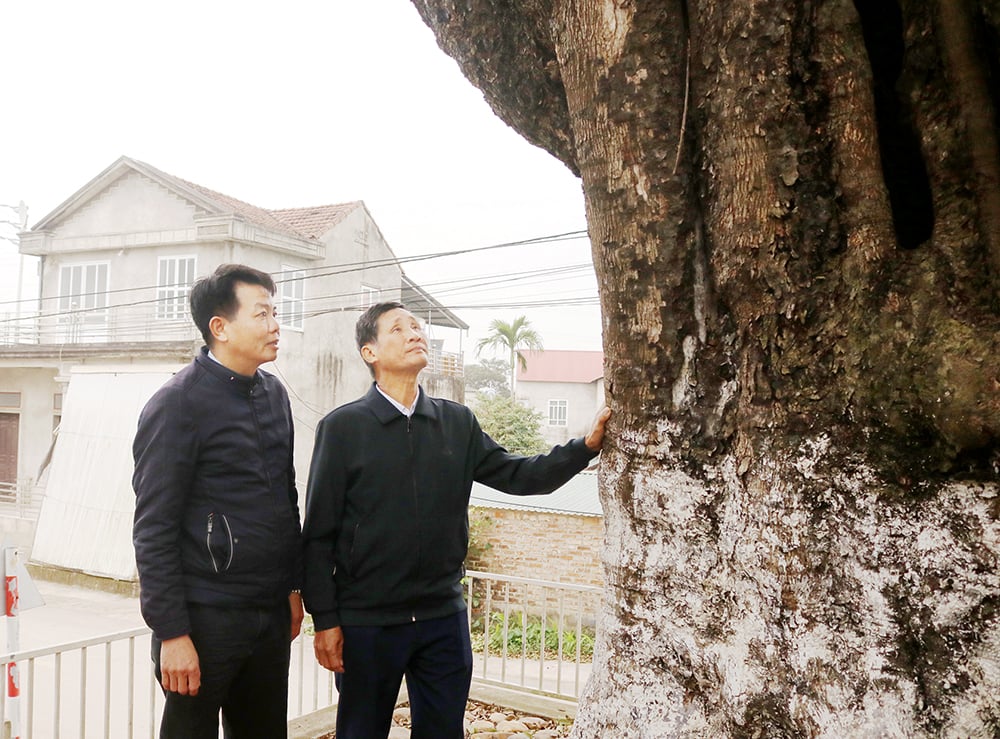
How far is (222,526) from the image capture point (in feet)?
8.67

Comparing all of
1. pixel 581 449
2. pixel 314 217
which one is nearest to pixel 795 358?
pixel 581 449

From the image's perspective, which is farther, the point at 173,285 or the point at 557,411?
the point at 557,411

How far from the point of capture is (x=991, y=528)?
1.84m

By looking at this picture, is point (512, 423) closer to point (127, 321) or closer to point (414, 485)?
point (127, 321)

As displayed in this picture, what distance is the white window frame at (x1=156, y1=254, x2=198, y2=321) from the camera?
16047 mm

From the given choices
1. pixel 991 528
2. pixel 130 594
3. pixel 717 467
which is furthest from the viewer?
pixel 130 594

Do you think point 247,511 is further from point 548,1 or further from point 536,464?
point 548,1

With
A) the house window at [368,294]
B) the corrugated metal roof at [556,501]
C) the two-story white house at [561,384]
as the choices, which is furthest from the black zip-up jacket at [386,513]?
the two-story white house at [561,384]

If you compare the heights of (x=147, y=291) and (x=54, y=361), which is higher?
(x=147, y=291)

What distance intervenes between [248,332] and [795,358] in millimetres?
1713

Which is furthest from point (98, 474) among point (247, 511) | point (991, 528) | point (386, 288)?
point (991, 528)

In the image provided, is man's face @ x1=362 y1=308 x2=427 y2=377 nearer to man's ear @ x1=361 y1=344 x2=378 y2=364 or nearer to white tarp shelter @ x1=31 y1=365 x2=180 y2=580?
man's ear @ x1=361 y1=344 x2=378 y2=364

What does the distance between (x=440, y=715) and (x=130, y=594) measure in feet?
37.9

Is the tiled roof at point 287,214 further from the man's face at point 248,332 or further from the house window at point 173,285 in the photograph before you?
the man's face at point 248,332
